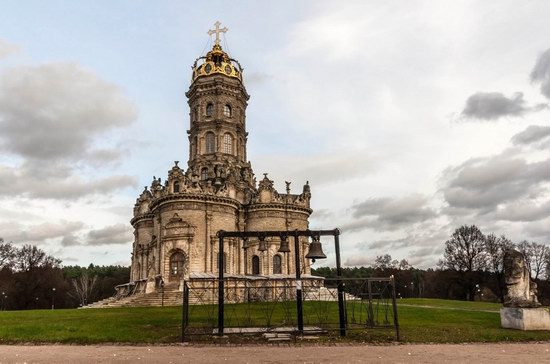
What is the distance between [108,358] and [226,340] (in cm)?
401

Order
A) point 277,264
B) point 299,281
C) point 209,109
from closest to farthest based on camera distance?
point 299,281 → point 277,264 → point 209,109

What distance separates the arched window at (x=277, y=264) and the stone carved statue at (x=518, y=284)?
3004 cm

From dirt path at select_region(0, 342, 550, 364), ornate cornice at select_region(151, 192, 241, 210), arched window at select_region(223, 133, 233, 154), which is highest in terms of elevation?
arched window at select_region(223, 133, 233, 154)

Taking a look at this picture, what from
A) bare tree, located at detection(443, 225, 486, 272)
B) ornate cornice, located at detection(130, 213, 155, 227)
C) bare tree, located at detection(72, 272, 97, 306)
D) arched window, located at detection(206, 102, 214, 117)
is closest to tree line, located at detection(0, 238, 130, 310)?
bare tree, located at detection(72, 272, 97, 306)

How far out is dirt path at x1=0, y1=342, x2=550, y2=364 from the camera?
11094mm

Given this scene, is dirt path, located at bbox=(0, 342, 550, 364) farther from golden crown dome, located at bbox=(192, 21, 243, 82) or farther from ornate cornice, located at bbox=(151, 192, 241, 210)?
golden crown dome, located at bbox=(192, 21, 243, 82)

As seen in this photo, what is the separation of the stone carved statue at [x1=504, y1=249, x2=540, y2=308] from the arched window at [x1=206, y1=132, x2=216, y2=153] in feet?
123

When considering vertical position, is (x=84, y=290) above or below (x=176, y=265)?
A: below

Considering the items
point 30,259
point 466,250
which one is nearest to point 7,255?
point 30,259

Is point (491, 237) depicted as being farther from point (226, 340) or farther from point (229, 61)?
point (226, 340)

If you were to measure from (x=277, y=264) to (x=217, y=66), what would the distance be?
2365 cm

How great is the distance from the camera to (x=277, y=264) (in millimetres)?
47375

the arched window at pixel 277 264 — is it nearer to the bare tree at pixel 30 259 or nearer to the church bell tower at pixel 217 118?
the church bell tower at pixel 217 118

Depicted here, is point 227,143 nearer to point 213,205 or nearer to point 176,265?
point 213,205
